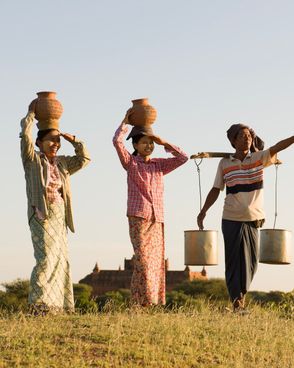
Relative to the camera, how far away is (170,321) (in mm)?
8695

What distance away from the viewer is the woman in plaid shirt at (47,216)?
30.2ft

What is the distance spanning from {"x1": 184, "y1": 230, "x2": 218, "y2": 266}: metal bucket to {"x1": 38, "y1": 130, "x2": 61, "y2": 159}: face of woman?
1.72 meters

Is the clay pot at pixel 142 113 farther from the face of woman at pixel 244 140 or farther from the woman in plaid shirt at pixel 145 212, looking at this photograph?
the face of woman at pixel 244 140

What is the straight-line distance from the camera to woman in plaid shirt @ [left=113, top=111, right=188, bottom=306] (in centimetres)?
983

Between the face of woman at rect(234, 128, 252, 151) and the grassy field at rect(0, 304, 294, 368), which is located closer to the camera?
the grassy field at rect(0, 304, 294, 368)

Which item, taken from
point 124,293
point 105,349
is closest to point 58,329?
point 105,349

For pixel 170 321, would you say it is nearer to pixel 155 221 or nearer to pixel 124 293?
pixel 155 221

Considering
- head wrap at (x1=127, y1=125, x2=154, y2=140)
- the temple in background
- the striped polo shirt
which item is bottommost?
the temple in background

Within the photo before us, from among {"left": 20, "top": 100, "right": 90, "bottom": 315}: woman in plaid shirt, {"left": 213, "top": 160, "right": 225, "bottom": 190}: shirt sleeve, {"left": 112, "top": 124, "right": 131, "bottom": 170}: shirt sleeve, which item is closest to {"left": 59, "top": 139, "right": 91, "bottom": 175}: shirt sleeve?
{"left": 20, "top": 100, "right": 90, "bottom": 315}: woman in plaid shirt

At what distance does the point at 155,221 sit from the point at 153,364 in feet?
9.03

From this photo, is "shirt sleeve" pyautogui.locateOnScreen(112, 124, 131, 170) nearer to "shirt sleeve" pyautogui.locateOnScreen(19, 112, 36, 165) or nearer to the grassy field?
"shirt sleeve" pyautogui.locateOnScreen(19, 112, 36, 165)

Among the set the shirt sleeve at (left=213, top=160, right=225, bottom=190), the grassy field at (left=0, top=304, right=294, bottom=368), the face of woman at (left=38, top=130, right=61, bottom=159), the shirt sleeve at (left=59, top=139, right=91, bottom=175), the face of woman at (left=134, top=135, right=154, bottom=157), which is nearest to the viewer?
the grassy field at (left=0, top=304, right=294, bottom=368)

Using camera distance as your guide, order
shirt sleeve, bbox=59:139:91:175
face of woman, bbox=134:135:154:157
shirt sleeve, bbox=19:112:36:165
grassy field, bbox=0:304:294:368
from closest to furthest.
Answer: grassy field, bbox=0:304:294:368 → shirt sleeve, bbox=19:112:36:165 → shirt sleeve, bbox=59:139:91:175 → face of woman, bbox=134:135:154:157

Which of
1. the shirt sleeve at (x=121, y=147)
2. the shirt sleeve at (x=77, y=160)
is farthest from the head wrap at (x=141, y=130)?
the shirt sleeve at (x=77, y=160)
